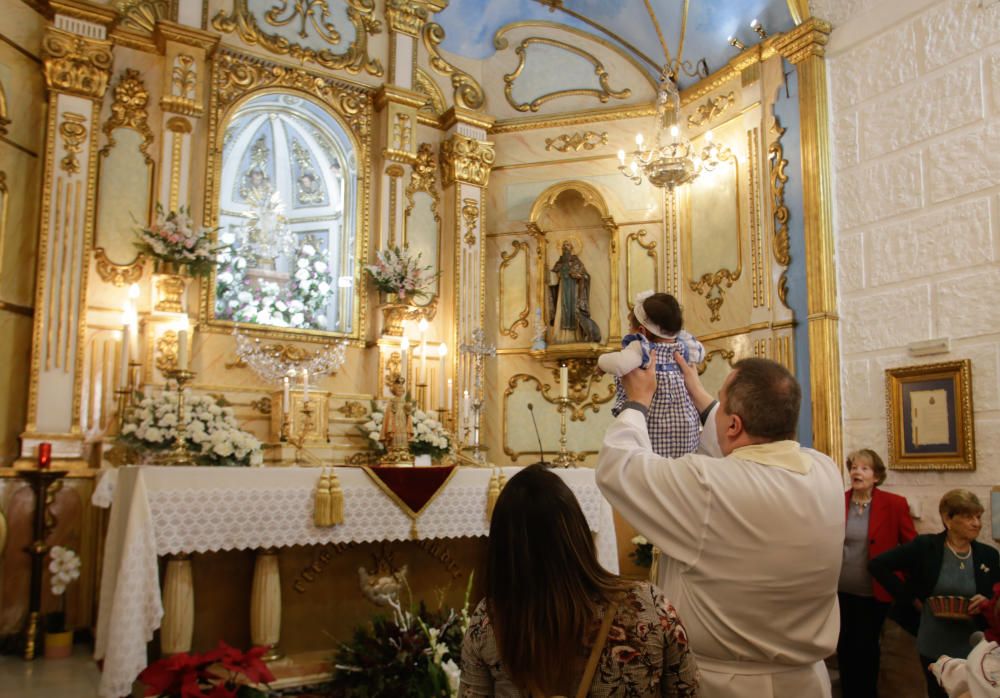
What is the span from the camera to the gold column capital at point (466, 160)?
9000 mm

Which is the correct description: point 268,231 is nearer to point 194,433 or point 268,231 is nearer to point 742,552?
point 194,433

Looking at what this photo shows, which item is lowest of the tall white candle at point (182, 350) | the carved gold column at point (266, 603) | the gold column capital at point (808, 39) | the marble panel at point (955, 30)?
the carved gold column at point (266, 603)

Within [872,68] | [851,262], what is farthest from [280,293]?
[872,68]

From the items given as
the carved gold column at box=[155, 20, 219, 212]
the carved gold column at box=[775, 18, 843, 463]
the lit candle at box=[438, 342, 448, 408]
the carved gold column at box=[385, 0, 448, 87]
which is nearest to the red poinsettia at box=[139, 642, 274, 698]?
the carved gold column at box=[775, 18, 843, 463]

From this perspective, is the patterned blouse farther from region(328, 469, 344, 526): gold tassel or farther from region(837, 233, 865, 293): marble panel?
region(837, 233, 865, 293): marble panel

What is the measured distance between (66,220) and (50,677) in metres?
3.63

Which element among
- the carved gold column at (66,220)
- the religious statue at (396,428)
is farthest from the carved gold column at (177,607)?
the carved gold column at (66,220)

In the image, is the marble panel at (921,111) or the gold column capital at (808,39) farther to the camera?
the gold column capital at (808,39)

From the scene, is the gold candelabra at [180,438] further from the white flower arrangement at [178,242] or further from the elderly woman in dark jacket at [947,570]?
the elderly woman in dark jacket at [947,570]

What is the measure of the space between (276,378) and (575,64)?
502 centimetres

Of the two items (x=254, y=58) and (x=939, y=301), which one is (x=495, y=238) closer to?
(x=254, y=58)

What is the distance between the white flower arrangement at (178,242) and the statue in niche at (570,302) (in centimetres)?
365

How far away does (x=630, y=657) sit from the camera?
1.58 meters

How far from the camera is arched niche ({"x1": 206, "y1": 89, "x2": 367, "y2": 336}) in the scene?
8062 millimetres
